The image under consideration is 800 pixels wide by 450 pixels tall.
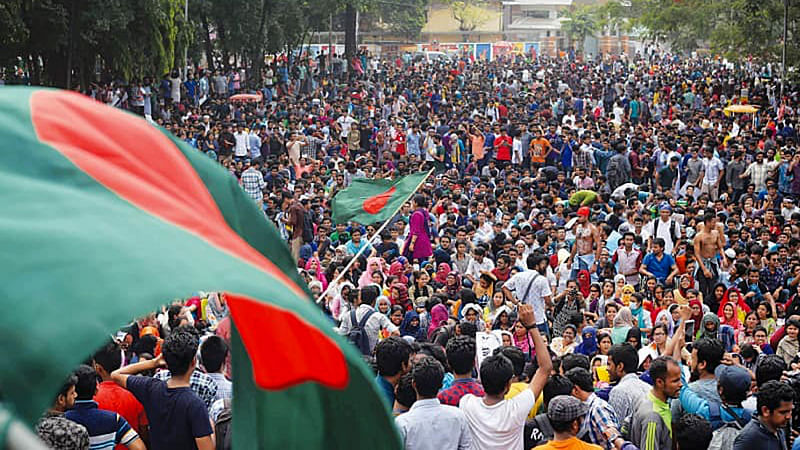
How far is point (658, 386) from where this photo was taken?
5.64 meters

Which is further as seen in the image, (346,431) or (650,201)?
(650,201)

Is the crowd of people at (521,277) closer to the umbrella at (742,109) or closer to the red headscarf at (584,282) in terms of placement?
the red headscarf at (584,282)

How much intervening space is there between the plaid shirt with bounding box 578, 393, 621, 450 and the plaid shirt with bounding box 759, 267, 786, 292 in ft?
20.8

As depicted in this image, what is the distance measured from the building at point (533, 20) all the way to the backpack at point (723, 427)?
274 feet

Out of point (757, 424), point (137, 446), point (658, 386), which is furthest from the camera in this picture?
point (658, 386)

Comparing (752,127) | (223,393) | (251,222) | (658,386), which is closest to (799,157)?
(752,127)

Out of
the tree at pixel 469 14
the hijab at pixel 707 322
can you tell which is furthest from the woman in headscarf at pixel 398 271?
the tree at pixel 469 14

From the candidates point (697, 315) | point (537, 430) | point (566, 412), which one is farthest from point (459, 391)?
point (697, 315)

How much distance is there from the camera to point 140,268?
80.2 inches

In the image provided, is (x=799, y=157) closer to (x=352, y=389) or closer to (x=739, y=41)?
(x=739, y=41)

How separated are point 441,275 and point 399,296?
1.49 m

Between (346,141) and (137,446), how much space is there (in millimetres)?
18907

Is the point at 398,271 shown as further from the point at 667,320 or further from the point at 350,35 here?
the point at 350,35

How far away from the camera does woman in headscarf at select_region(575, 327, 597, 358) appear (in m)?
8.52
